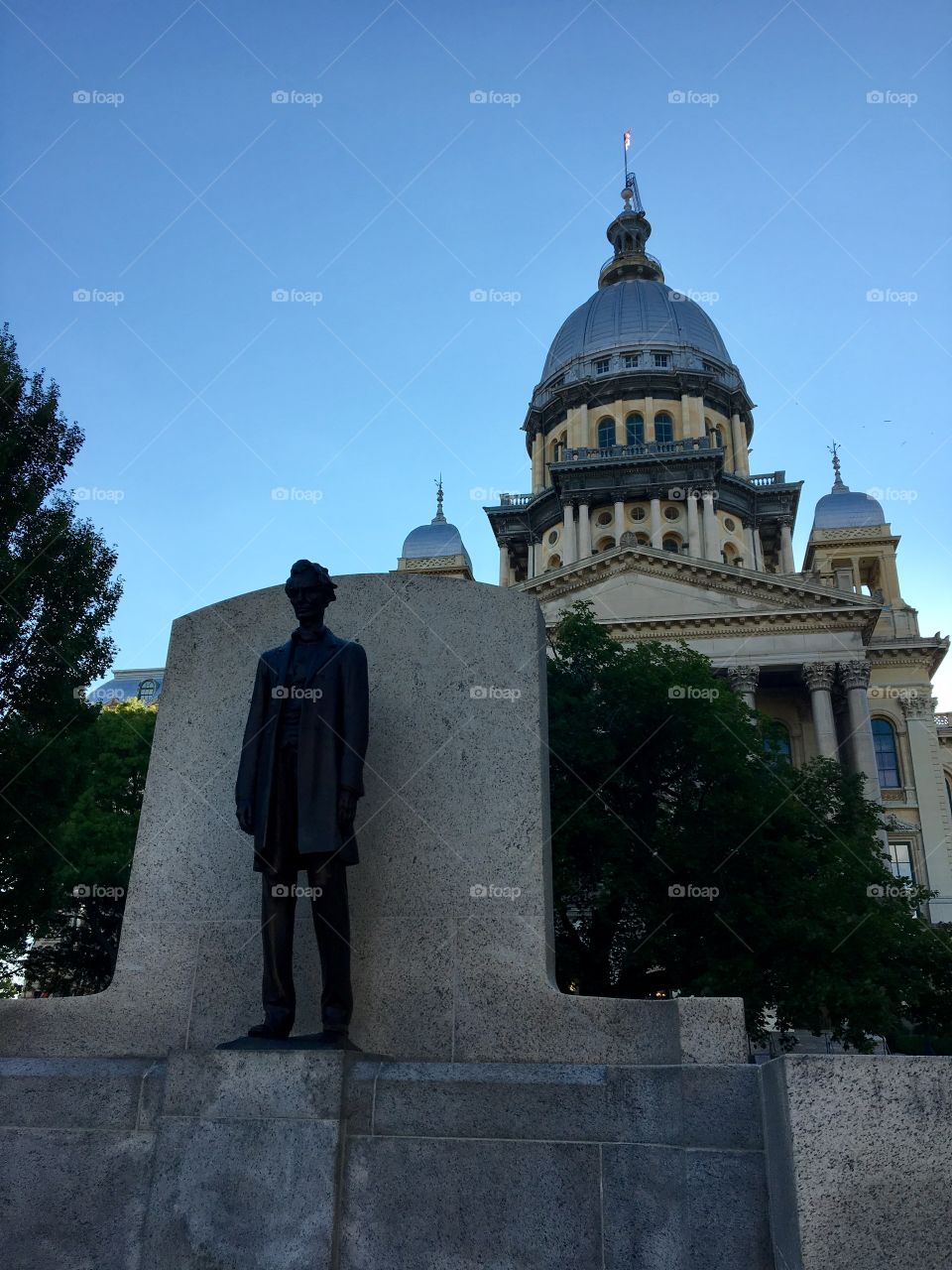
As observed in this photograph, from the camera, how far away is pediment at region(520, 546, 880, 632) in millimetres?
52531

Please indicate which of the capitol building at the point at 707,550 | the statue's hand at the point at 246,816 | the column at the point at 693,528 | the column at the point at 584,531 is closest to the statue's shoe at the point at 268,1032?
the statue's hand at the point at 246,816

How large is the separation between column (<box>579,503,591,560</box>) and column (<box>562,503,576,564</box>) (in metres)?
0.56

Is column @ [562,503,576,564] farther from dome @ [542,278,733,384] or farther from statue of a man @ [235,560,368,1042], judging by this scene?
statue of a man @ [235,560,368,1042]

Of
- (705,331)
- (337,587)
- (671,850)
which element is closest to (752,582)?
(671,850)

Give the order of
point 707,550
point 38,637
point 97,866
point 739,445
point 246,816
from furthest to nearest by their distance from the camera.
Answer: point 739,445
point 707,550
point 97,866
point 38,637
point 246,816

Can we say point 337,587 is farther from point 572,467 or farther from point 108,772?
point 572,467

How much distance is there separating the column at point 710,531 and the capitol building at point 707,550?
0.19 m

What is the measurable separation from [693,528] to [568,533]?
8299 millimetres

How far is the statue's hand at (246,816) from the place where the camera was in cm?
676

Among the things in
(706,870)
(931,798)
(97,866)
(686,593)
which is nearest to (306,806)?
(706,870)

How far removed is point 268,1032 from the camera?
652cm

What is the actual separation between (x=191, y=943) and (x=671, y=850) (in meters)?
18.2

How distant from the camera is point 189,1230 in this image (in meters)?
5.95

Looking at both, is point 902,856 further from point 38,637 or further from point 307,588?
point 307,588
